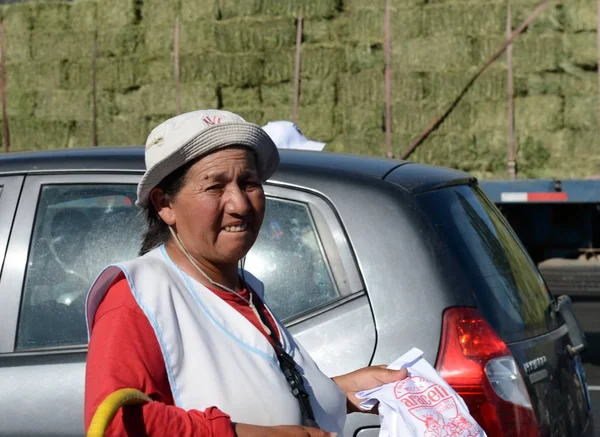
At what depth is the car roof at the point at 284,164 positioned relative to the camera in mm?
3303

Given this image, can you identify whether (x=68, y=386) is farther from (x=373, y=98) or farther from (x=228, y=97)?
(x=228, y=97)

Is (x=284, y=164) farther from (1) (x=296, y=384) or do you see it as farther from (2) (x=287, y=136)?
(2) (x=287, y=136)

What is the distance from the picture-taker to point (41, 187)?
350 cm

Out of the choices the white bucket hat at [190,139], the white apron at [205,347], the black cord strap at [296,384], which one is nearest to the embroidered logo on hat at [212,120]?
the white bucket hat at [190,139]

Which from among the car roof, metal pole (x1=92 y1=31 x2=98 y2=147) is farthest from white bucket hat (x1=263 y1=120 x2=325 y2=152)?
metal pole (x1=92 y1=31 x2=98 y2=147)

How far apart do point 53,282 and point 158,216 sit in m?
1.19

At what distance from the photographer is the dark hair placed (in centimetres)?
219

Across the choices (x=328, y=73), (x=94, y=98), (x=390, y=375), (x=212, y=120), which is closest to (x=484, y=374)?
(x=390, y=375)

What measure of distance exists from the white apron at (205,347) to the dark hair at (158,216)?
15 centimetres

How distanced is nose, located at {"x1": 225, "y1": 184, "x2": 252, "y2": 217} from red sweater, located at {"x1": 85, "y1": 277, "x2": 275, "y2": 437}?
281 millimetres

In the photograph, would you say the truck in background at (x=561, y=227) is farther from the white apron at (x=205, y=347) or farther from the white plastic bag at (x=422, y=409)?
the white apron at (x=205, y=347)

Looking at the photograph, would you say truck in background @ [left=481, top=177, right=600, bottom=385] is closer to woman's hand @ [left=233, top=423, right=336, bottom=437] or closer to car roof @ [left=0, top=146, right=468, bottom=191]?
car roof @ [left=0, top=146, right=468, bottom=191]

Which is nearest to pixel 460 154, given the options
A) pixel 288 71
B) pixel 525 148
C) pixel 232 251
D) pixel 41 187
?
pixel 525 148

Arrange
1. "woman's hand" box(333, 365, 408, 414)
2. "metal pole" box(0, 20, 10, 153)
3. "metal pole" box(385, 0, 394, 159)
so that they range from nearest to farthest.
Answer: "woman's hand" box(333, 365, 408, 414), "metal pole" box(385, 0, 394, 159), "metal pole" box(0, 20, 10, 153)
